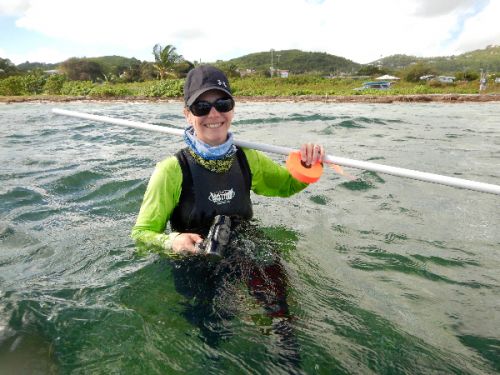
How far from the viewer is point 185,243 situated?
110 inches

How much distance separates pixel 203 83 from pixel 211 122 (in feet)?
1.07

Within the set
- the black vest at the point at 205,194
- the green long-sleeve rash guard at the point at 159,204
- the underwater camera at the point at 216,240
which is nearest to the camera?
the underwater camera at the point at 216,240

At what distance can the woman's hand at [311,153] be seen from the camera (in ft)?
11.0

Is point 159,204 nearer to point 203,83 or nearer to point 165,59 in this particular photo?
point 203,83

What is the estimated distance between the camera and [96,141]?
40.9ft

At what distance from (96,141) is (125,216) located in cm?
748

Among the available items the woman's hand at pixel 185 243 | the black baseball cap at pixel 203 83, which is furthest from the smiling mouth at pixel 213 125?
the woman's hand at pixel 185 243

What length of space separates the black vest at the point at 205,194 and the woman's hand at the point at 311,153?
624 mm

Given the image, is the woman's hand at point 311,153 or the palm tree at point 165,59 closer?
the woman's hand at point 311,153

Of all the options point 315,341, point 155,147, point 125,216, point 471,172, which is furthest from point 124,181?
point 471,172

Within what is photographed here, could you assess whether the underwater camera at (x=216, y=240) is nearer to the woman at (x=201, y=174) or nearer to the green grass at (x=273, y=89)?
the woman at (x=201, y=174)

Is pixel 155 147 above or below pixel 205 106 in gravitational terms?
below

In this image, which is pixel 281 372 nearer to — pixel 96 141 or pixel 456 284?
pixel 456 284

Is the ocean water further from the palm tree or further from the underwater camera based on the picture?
the palm tree
